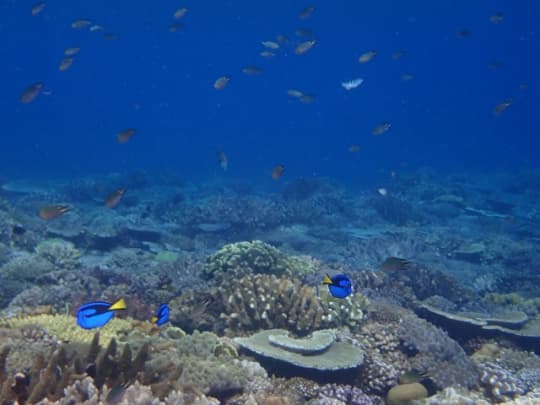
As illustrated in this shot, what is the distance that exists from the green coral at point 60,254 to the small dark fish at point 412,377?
10.2m

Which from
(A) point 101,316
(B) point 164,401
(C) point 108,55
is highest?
(A) point 101,316

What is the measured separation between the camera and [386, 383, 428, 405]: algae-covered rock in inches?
261

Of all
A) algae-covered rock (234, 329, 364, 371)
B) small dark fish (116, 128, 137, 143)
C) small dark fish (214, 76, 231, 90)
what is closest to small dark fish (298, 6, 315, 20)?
small dark fish (214, 76, 231, 90)

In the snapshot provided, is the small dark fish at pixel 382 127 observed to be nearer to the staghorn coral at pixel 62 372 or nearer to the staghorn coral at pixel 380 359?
the staghorn coral at pixel 380 359

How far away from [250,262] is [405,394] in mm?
4999

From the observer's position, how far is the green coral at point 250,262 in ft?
34.5

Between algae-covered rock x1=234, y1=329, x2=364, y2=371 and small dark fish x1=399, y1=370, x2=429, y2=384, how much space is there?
28.4 inches

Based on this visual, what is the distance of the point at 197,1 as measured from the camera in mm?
75062

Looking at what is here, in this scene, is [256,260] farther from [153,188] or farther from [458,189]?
[458,189]

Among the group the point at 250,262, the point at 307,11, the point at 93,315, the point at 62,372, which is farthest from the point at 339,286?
the point at 307,11

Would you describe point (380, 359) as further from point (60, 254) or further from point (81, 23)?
point (81, 23)

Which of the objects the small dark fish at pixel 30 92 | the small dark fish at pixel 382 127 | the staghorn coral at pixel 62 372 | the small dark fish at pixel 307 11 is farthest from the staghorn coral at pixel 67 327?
the small dark fish at pixel 307 11

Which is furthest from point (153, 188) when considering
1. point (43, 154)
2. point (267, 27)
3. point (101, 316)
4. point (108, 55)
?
point (108, 55)

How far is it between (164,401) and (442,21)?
127 meters
